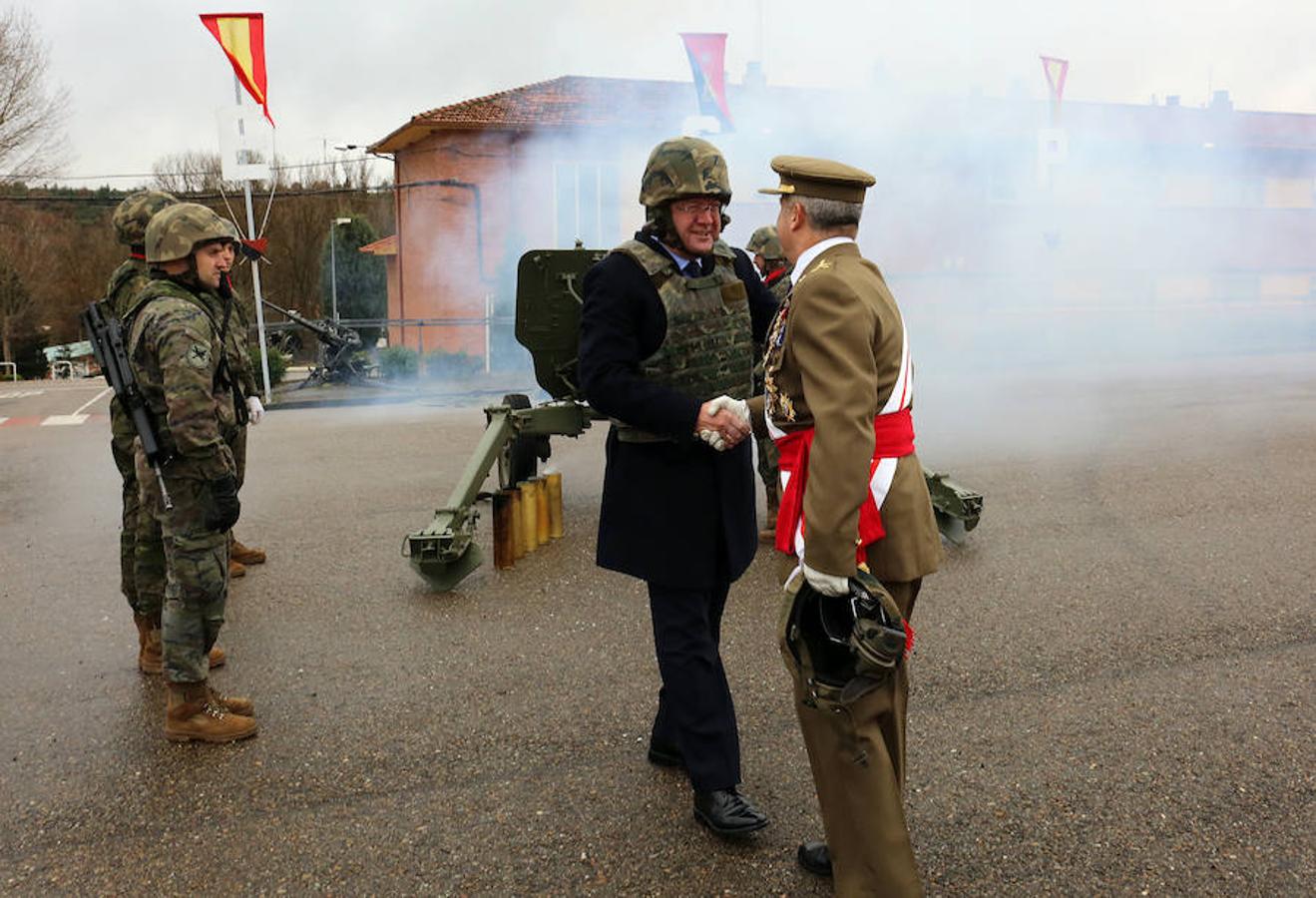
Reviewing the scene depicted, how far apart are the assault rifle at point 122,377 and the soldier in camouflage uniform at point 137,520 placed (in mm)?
369

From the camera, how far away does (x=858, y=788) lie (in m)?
2.30

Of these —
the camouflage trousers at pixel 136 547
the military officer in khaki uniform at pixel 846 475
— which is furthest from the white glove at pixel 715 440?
the camouflage trousers at pixel 136 547

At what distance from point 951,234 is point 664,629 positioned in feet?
37.6

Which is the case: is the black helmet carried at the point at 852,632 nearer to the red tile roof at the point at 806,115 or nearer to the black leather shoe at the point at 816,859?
the black leather shoe at the point at 816,859

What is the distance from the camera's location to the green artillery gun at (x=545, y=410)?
5379mm

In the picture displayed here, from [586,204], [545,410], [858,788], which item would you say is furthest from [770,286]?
[586,204]

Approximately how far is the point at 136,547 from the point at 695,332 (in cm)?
238

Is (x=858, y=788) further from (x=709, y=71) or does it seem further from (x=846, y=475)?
(x=709, y=71)

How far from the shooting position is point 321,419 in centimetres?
1156

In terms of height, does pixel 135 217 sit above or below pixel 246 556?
above

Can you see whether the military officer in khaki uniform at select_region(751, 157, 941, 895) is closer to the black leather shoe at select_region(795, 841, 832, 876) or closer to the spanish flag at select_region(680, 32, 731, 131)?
the black leather shoe at select_region(795, 841, 832, 876)

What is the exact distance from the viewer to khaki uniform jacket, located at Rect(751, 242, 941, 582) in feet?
7.06

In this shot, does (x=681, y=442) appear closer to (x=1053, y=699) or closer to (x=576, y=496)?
(x=1053, y=699)

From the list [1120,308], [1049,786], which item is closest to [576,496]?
[1049,786]
